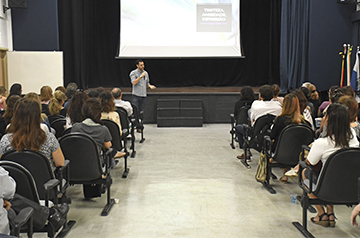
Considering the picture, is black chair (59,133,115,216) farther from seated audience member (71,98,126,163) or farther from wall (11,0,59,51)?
wall (11,0,59,51)

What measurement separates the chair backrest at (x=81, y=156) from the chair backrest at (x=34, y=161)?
67 centimetres

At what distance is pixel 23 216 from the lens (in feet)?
7.30

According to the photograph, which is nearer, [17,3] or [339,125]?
[339,125]

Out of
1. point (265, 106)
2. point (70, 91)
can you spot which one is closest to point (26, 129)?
point (70, 91)

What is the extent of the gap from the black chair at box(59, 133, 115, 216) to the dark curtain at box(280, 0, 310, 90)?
7.78 metres

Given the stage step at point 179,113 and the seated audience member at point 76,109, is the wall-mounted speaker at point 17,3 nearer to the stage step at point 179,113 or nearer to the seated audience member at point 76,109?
the stage step at point 179,113

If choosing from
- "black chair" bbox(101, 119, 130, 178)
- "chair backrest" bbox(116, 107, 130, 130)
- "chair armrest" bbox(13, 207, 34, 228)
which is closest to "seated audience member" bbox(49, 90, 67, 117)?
"black chair" bbox(101, 119, 130, 178)

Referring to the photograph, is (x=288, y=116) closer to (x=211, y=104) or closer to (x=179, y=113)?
(x=179, y=113)

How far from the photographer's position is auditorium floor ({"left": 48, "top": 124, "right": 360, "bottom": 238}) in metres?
3.38

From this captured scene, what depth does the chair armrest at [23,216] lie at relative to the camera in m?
2.15

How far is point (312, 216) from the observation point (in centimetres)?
371

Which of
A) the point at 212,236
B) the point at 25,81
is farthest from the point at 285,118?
the point at 25,81

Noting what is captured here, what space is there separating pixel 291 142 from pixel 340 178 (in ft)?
4.07

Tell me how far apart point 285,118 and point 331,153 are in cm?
133
